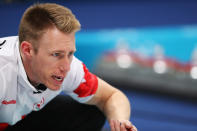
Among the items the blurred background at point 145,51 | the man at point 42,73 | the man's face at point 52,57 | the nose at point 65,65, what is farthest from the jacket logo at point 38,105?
the blurred background at point 145,51

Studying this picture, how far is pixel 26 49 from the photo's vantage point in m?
1.28

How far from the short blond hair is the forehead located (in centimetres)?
2

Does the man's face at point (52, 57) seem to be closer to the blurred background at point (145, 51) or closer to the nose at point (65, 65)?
the nose at point (65, 65)

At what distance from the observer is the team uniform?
1.28 metres

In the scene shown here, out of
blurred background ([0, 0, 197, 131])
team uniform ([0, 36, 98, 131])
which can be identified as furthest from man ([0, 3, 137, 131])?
blurred background ([0, 0, 197, 131])

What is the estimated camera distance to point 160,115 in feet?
7.72

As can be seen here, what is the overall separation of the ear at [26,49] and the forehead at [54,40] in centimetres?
6

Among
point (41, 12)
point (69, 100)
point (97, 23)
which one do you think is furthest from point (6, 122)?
point (97, 23)

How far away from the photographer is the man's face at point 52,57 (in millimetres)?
1241

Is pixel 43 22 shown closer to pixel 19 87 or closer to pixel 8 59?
pixel 8 59

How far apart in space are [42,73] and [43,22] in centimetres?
24

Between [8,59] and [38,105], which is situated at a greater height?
[8,59]

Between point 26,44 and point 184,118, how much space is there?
5.00 ft

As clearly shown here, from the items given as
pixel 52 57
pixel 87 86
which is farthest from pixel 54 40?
pixel 87 86
